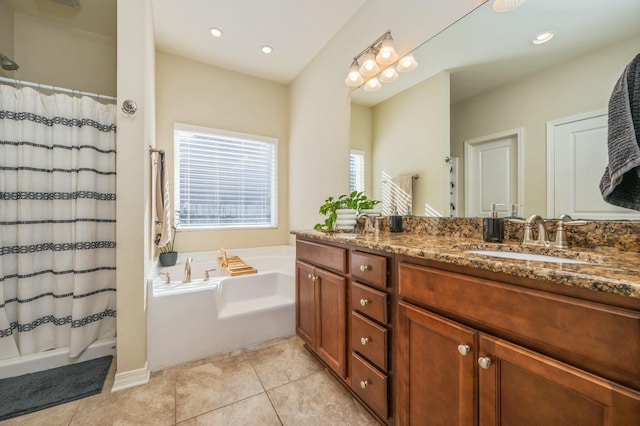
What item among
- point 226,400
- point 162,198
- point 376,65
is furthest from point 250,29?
point 226,400

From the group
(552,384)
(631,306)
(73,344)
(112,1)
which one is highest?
(112,1)

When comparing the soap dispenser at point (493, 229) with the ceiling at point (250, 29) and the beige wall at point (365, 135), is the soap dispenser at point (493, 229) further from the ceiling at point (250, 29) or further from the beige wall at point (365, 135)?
the ceiling at point (250, 29)

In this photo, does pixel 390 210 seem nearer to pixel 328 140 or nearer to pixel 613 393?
pixel 328 140

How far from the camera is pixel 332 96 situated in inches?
96.2

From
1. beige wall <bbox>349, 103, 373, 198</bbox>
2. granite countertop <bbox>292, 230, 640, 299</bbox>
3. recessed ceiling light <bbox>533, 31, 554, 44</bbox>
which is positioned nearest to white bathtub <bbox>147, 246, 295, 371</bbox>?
beige wall <bbox>349, 103, 373, 198</bbox>

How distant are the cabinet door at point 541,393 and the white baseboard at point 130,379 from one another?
1.87 metres

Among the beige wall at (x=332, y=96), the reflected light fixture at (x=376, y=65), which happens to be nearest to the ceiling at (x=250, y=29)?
the beige wall at (x=332, y=96)

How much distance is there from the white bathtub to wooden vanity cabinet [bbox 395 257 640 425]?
4.25ft

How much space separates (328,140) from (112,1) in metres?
2.03

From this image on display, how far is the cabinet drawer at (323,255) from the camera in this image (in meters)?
1.39

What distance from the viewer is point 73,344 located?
5.61 feet

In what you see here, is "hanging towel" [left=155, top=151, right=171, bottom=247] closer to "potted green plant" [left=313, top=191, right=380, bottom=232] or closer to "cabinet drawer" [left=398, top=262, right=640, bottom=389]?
"potted green plant" [left=313, top=191, right=380, bottom=232]

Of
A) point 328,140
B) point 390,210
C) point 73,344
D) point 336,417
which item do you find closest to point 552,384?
point 336,417

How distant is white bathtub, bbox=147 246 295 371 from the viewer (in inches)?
68.2
